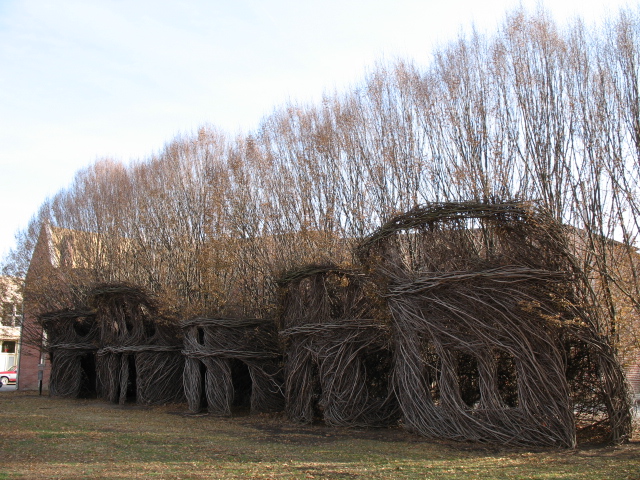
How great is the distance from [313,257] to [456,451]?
22.2 feet

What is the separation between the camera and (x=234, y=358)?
1355 cm

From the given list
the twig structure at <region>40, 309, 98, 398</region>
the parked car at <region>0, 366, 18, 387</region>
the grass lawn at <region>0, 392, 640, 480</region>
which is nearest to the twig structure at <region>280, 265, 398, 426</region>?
the grass lawn at <region>0, 392, 640, 480</region>

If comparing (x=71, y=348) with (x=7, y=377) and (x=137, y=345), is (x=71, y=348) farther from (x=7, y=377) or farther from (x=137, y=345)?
(x=7, y=377)

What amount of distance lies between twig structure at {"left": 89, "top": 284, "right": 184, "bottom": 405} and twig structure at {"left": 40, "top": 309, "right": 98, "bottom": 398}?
1514mm

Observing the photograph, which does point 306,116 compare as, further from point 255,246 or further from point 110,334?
point 110,334

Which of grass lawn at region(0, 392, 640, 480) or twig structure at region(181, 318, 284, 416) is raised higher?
twig structure at region(181, 318, 284, 416)

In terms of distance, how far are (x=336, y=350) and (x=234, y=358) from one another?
360 cm

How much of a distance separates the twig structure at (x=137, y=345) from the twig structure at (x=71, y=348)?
1514 mm

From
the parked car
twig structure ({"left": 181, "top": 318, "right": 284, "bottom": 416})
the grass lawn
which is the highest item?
twig structure ({"left": 181, "top": 318, "right": 284, "bottom": 416})

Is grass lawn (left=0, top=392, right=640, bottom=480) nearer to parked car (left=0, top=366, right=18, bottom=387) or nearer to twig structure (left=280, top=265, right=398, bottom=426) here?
twig structure (left=280, top=265, right=398, bottom=426)

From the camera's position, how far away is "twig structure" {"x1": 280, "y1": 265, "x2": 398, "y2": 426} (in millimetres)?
10828

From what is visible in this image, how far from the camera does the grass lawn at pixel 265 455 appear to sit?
20.9 ft

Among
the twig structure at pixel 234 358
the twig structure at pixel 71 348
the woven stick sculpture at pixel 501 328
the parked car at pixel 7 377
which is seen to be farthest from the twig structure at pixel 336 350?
the parked car at pixel 7 377

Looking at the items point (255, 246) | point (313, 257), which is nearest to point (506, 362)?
point (313, 257)
